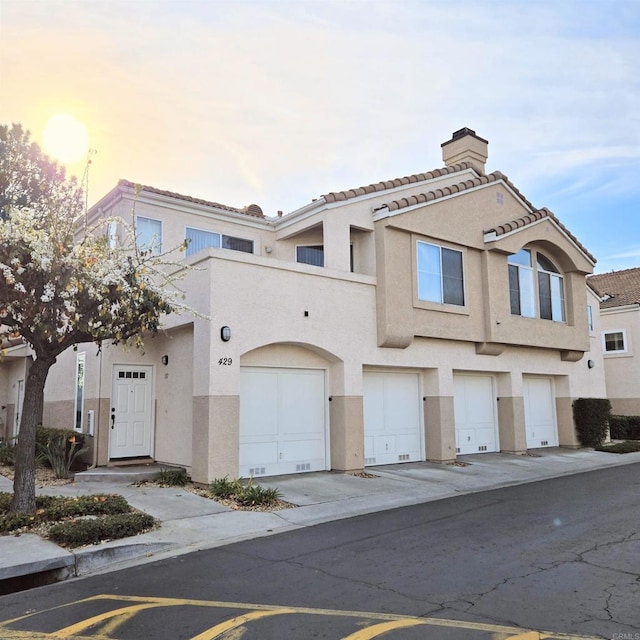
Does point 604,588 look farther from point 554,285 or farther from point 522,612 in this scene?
point 554,285

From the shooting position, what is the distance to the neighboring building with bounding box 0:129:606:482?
40.1ft

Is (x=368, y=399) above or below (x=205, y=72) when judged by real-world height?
below

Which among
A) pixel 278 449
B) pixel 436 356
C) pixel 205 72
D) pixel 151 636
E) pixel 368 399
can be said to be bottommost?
pixel 151 636

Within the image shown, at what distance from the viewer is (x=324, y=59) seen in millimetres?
10914

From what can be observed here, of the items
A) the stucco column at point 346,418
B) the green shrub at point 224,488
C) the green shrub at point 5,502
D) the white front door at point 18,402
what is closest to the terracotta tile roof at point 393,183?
the stucco column at point 346,418

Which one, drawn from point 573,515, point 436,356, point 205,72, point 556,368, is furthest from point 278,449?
point 556,368

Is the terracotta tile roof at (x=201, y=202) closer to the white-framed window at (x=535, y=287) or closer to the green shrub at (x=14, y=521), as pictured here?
the green shrub at (x=14, y=521)

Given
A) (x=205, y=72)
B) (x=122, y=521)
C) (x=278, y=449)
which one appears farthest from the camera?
(x=278, y=449)

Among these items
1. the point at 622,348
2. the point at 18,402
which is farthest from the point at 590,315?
the point at 18,402

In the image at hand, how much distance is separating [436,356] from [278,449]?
5.17 meters

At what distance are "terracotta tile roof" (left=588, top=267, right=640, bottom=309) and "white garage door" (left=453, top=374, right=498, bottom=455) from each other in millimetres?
13382

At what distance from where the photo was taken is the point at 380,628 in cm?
484

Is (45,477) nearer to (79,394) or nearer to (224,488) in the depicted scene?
(79,394)

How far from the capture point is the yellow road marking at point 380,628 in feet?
15.3
